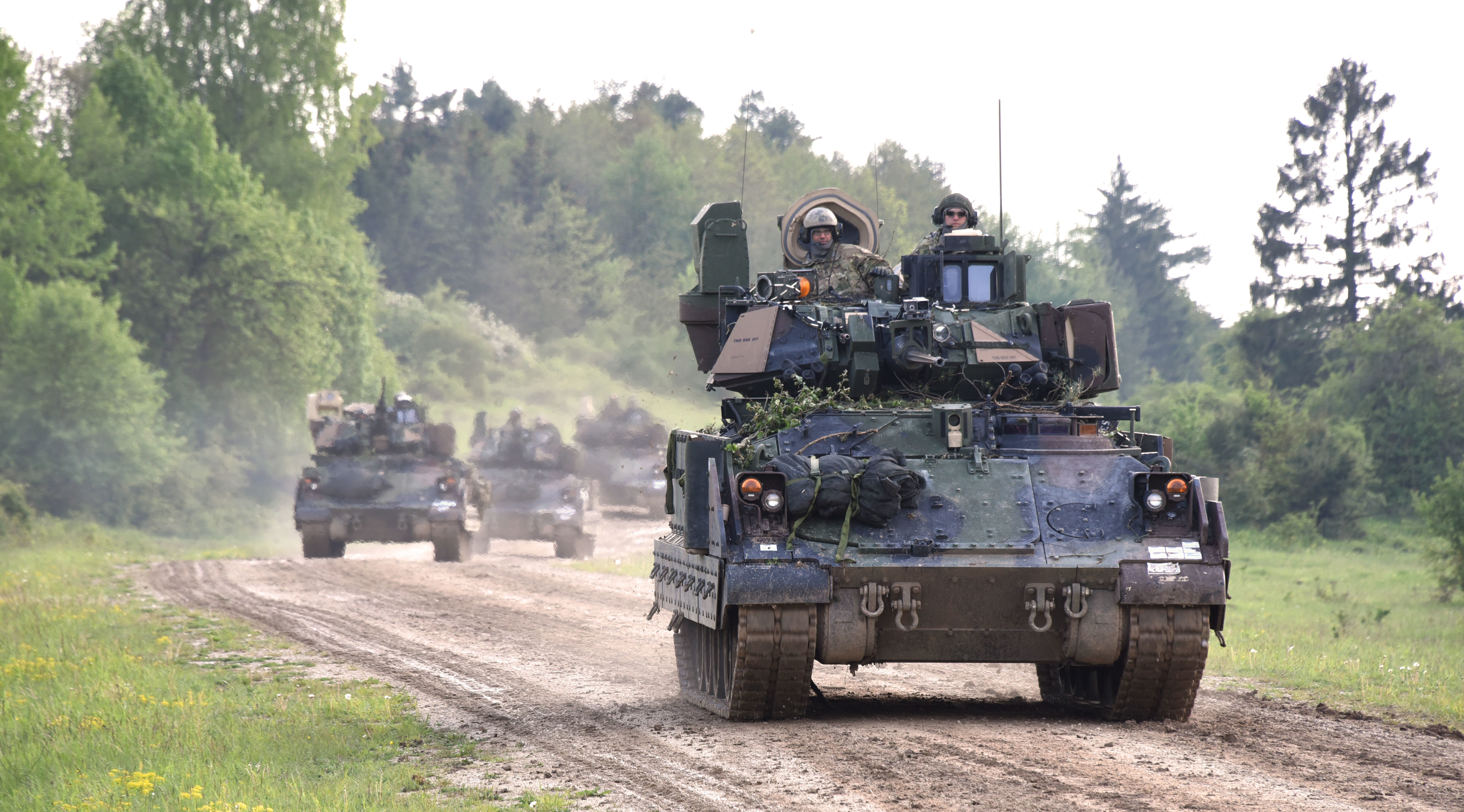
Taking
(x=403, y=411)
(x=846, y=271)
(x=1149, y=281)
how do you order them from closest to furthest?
(x=846, y=271), (x=403, y=411), (x=1149, y=281)

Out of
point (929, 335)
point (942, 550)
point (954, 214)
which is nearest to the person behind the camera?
point (942, 550)

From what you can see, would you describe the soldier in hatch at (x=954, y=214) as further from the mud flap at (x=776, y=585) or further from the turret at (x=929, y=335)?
the mud flap at (x=776, y=585)

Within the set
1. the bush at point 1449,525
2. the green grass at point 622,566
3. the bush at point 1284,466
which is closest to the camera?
the bush at point 1449,525

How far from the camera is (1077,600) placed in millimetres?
9539

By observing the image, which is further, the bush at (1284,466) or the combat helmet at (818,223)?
the bush at (1284,466)

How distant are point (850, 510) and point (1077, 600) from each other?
147cm

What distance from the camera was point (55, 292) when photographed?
3422 centimetres

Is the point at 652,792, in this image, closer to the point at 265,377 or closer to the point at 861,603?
the point at 861,603

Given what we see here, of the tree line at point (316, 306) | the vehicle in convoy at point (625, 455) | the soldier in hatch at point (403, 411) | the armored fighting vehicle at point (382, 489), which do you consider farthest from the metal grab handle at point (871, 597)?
the vehicle in convoy at point (625, 455)

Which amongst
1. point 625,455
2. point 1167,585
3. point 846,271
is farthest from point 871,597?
point 625,455

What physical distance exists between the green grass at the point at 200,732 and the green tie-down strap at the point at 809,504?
2205mm

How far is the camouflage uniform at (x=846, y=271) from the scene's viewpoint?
13.6m

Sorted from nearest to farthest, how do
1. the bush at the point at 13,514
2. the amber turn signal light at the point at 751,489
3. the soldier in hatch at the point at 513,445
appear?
the amber turn signal light at the point at 751,489
the bush at the point at 13,514
the soldier in hatch at the point at 513,445

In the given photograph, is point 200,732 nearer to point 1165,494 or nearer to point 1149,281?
point 1165,494
